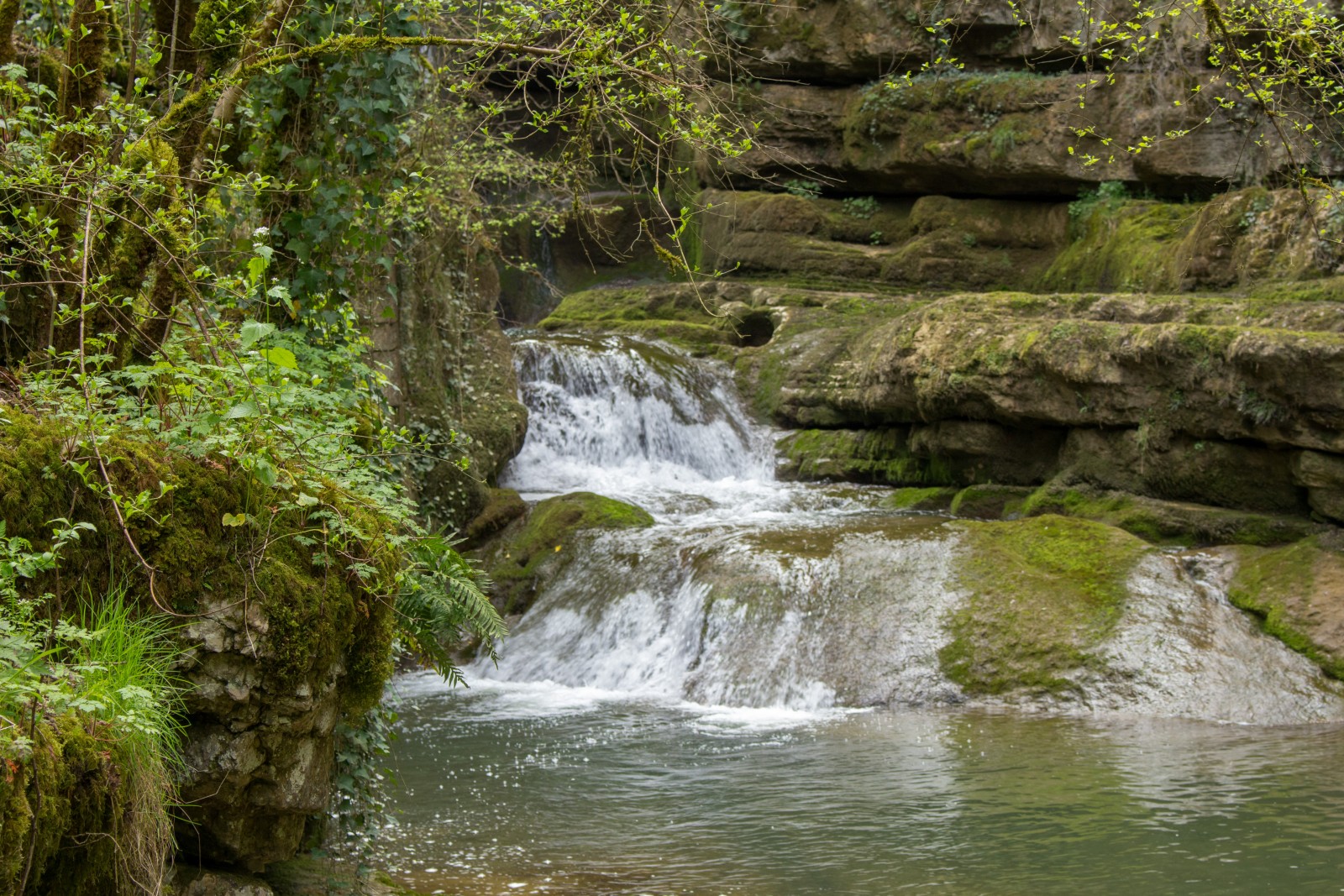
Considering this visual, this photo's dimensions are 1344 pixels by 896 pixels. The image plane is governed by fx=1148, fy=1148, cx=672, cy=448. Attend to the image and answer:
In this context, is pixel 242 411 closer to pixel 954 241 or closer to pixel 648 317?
pixel 648 317

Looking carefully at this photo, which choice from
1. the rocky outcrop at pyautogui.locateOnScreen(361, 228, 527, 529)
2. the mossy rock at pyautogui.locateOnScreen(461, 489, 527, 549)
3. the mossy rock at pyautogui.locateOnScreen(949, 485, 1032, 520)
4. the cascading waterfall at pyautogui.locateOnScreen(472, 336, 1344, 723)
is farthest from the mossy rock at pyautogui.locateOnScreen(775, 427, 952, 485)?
the mossy rock at pyautogui.locateOnScreen(461, 489, 527, 549)

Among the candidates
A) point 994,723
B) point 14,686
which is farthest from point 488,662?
point 14,686

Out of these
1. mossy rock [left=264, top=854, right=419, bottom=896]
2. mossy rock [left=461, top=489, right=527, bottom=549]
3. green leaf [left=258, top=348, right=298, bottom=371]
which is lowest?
mossy rock [left=264, top=854, right=419, bottom=896]

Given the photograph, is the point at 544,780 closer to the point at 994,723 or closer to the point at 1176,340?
the point at 994,723

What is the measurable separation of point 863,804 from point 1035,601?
12.8 ft

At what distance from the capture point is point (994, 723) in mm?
8633

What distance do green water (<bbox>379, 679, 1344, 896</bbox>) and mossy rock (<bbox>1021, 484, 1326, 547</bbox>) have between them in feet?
9.02

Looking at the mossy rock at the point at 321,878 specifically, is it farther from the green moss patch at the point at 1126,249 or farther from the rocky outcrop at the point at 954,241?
the green moss patch at the point at 1126,249

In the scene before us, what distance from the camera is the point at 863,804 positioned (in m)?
6.61

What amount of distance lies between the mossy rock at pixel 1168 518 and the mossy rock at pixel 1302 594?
0.47 m

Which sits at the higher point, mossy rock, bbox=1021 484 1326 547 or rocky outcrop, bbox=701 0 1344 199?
rocky outcrop, bbox=701 0 1344 199

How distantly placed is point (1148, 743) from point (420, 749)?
5.07 metres

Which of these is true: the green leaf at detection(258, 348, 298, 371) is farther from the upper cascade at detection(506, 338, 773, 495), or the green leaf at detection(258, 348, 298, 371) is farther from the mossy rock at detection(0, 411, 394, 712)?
the upper cascade at detection(506, 338, 773, 495)

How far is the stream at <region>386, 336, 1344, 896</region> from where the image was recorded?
224 inches
